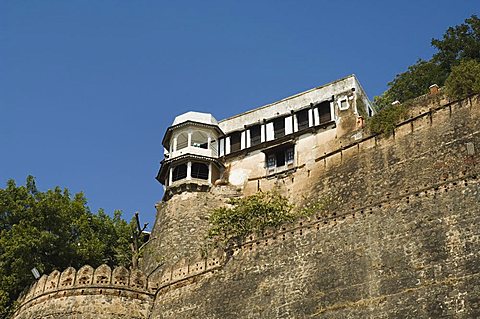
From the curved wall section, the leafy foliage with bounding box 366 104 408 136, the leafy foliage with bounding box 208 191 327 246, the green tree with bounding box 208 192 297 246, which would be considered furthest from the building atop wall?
the curved wall section

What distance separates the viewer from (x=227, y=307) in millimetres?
22984

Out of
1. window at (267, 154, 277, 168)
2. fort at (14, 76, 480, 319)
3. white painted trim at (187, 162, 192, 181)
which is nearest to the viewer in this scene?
fort at (14, 76, 480, 319)

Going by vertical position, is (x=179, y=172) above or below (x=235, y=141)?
below

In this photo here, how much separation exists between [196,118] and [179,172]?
3.14 meters

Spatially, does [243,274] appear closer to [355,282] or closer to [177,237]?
[355,282]

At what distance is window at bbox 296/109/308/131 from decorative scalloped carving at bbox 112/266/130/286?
38.0 feet

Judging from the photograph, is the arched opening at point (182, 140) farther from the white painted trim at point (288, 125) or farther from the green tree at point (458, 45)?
the green tree at point (458, 45)

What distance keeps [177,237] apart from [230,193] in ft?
10.9

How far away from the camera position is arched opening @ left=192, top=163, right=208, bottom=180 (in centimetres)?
3359

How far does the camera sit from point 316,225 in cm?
2302

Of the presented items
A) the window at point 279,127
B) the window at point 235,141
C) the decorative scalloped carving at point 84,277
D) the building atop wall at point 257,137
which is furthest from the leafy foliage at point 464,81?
the decorative scalloped carving at point 84,277

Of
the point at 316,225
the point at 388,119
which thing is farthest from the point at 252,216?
the point at 388,119

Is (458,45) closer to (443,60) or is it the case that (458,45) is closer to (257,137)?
(443,60)

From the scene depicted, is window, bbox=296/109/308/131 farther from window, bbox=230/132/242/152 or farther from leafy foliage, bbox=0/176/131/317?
leafy foliage, bbox=0/176/131/317
